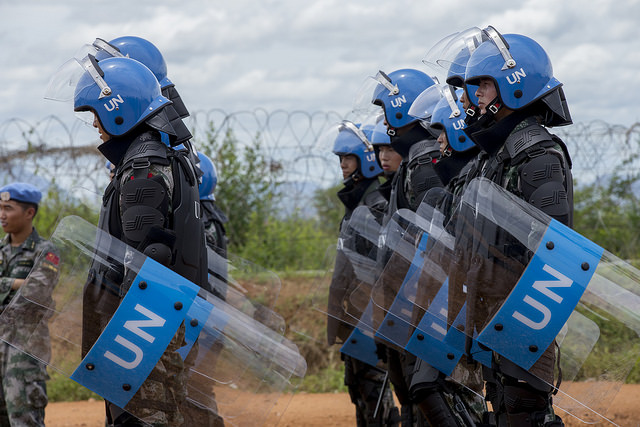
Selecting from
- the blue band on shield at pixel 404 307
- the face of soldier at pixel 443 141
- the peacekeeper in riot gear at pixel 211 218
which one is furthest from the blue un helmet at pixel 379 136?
the blue band on shield at pixel 404 307

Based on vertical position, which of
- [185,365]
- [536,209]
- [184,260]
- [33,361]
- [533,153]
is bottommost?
[33,361]

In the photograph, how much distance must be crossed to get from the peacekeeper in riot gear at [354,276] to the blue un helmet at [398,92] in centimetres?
56

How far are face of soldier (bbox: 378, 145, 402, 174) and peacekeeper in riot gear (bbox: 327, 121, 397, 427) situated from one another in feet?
0.75

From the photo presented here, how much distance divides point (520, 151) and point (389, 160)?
242 centimetres

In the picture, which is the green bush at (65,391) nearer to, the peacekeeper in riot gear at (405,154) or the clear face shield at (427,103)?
the peacekeeper in riot gear at (405,154)

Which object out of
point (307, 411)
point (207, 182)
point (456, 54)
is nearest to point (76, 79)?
point (456, 54)

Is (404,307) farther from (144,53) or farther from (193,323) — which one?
(144,53)

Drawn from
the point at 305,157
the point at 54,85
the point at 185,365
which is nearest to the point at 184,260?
the point at 185,365

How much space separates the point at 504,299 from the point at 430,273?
659 mm

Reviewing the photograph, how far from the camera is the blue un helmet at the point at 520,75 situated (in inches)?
150

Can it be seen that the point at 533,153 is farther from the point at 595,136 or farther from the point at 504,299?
the point at 595,136

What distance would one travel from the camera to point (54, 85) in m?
4.11

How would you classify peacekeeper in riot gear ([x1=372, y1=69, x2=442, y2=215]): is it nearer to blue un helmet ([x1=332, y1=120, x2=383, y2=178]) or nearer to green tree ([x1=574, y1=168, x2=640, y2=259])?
blue un helmet ([x1=332, y1=120, x2=383, y2=178])

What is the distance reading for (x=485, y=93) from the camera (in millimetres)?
3934
